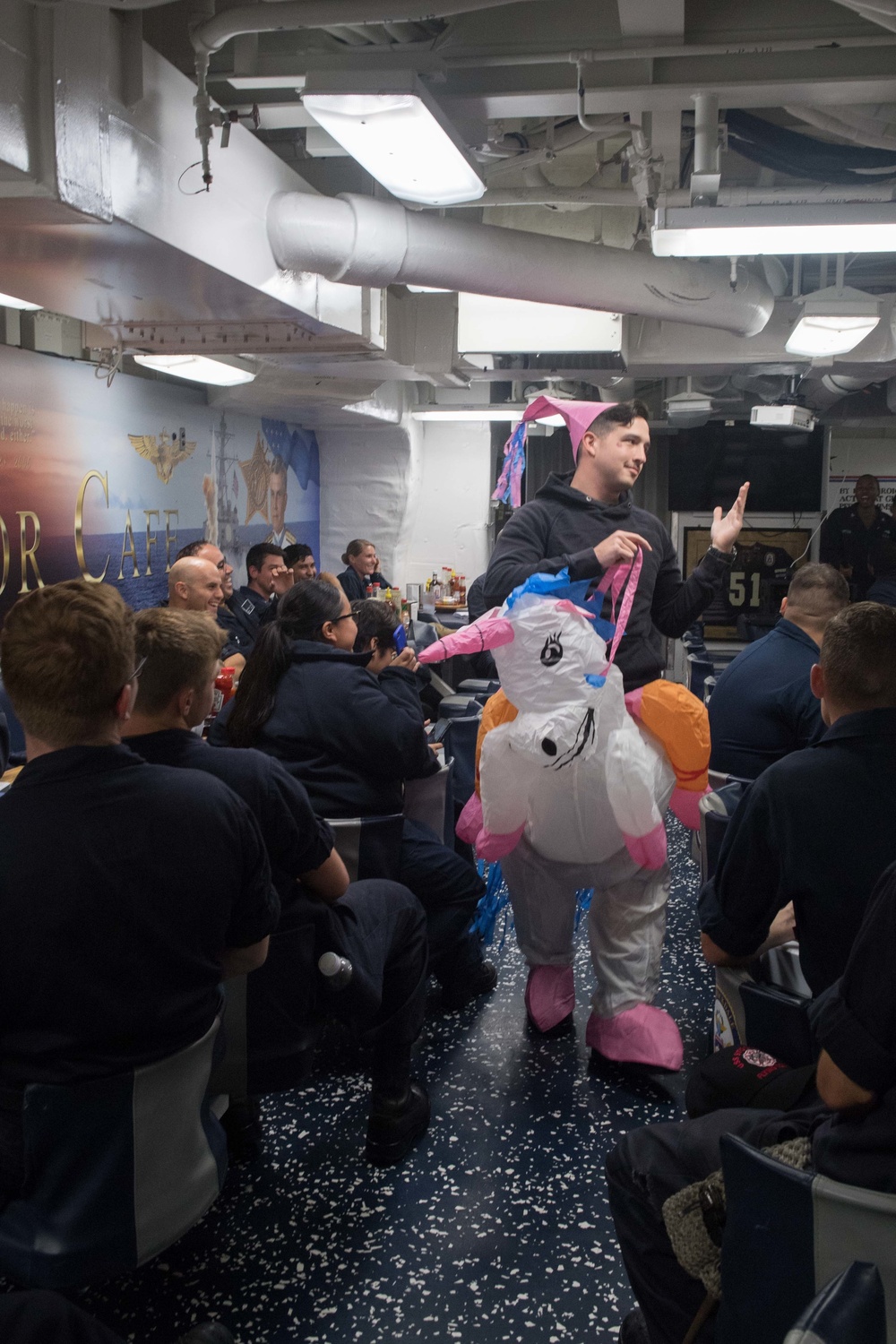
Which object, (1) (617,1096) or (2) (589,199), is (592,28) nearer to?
(2) (589,199)

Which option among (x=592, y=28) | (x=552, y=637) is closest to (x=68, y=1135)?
(x=552, y=637)

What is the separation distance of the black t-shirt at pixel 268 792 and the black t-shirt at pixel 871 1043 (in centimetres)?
102

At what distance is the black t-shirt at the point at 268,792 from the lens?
1872 mm

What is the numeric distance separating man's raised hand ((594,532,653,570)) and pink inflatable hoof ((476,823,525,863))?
29.2 inches

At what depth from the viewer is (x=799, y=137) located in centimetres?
370

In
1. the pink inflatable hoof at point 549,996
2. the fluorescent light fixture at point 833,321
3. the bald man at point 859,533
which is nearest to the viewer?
the pink inflatable hoof at point 549,996

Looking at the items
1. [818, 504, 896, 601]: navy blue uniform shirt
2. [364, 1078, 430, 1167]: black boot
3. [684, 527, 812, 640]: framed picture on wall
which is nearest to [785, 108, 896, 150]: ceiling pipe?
→ [364, 1078, 430, 1167]: black boot

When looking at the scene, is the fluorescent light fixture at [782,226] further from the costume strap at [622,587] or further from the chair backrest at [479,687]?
the chair backrest at [479,687]

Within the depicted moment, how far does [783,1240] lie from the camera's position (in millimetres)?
1173

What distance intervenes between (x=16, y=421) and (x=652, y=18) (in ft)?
9.32

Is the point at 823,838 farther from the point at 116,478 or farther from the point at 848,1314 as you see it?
the point at 116,478

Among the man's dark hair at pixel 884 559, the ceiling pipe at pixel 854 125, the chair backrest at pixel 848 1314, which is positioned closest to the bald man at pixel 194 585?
the ceiling pipe at pixel 854 125

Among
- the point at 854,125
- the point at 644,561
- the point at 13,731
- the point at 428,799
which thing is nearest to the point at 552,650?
the point at 644,561

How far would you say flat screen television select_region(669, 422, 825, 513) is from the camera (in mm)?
10031
